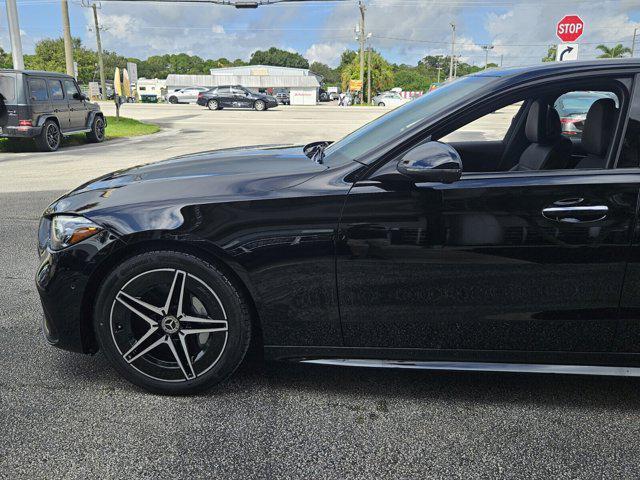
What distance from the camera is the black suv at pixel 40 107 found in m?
13.1

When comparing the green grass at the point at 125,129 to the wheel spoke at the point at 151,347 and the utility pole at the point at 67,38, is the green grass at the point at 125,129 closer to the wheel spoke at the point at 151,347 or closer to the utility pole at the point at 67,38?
the utility pole at the point at 67,38

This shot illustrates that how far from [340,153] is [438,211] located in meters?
0.68

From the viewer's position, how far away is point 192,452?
242 centimetres

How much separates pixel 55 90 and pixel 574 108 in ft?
45.7

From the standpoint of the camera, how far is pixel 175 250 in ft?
8.78

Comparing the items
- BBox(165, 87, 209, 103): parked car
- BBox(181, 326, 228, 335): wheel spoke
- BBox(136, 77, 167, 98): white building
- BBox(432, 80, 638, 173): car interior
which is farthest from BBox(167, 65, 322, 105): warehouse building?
BBox(181, 326, 228, 335): wheel spoke

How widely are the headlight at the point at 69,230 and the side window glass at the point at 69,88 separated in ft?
A: 45.1

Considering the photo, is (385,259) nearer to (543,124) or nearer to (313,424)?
(313,424)

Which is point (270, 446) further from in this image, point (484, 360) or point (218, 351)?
point (484, 360)

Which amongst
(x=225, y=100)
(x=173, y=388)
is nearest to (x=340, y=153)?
(x=173, y=388)

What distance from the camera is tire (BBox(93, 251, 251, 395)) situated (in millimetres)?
2658

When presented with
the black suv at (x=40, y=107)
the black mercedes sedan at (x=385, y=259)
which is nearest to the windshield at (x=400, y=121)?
the black mercedes sedan at (x=385, y=259)

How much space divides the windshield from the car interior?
0.51 feet

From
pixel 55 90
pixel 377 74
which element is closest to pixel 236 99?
pixel 55 90
